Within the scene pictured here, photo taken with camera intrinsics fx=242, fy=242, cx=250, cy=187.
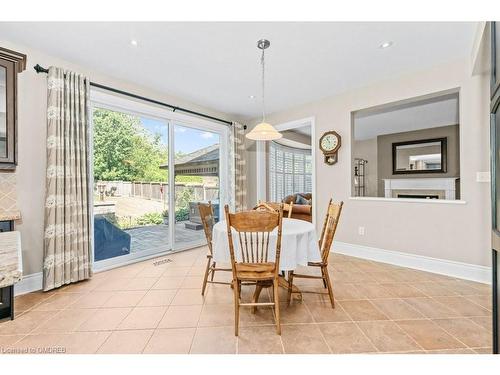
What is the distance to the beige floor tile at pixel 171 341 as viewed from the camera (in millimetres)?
1638

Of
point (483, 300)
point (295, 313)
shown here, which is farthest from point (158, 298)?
point (483, 300)

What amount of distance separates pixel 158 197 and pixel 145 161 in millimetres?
607

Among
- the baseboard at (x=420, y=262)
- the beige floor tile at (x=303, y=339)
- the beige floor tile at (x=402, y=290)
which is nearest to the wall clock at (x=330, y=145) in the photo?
the baseboard at (x=420, y=262)

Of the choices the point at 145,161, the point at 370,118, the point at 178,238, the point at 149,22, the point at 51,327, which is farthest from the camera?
the point at 370,118

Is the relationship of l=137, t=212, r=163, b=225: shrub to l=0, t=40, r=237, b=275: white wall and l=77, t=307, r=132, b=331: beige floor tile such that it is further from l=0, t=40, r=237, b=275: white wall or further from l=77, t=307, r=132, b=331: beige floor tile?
l=77, t=307, r=132, b=331: beige floor tile

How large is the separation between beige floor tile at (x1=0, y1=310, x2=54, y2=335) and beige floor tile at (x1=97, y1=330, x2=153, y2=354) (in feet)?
2.35

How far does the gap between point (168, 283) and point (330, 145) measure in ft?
10.4

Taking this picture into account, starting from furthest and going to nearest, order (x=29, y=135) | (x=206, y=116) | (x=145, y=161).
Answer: (x=206, y=116)
(x=145, y=161)
(x=29, y=135)

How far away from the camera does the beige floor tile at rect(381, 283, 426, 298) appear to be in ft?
8.08

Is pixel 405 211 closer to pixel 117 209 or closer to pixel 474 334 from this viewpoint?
pixel 474 334

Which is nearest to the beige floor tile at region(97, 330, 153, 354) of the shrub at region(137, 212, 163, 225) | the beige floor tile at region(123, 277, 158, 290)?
the beige floor tile at region(123, 277, 158, 290)

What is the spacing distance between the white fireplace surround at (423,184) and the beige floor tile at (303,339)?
5.49 meters

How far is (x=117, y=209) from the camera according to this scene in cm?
347

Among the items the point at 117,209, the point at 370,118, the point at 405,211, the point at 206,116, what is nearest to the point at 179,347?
the point at 117,209
